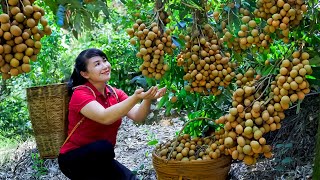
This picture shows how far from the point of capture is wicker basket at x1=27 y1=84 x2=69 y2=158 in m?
2.86

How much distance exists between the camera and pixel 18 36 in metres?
1.09

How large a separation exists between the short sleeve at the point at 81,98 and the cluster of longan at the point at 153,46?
0.77 meters

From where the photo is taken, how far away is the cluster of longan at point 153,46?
1.68 metres

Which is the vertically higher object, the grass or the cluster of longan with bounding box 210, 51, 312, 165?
the cluster of longan with bounding box 210, 51, 312, 165

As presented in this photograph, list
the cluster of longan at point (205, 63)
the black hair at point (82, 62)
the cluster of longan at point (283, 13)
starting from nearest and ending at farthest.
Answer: the cluster of longan at point (283, 13)
the cluster of longan at point (205, 63)
the black hair at point (82, 62)

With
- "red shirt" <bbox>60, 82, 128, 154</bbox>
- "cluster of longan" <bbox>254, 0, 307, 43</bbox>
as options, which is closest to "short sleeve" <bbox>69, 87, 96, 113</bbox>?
"red shirt" <bbox>60, 82, 128, 154</bbox>

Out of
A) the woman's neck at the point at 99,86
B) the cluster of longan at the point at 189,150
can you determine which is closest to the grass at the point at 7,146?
the woman's neck at the point at 99,86

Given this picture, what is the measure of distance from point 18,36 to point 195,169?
130 centimetres

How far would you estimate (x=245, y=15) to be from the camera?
69.4 inches

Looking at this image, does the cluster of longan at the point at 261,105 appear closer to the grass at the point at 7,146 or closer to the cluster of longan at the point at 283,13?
the cluster of longan at the point at 283,13

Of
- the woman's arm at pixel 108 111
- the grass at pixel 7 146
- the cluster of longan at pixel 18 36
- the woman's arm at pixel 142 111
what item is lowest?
the grass at pixel 7 146

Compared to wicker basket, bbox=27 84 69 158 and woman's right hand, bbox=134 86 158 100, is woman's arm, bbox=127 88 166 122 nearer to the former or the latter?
woman's right hand, bbox=134 86 158 100

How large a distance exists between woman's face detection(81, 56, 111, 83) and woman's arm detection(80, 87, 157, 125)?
0.19 m

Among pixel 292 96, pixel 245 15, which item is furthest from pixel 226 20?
pixel 292 96
